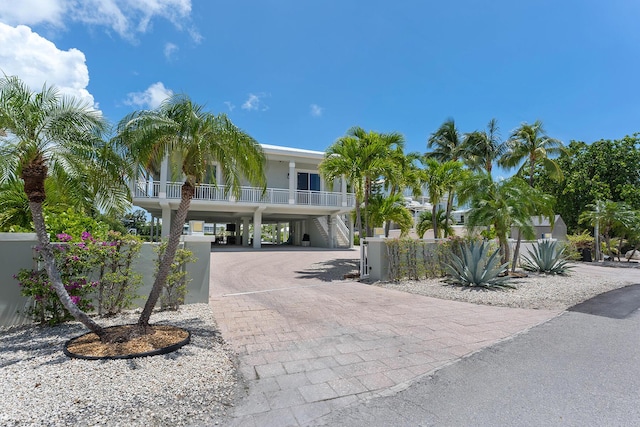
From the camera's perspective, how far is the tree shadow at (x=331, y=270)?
455 inches

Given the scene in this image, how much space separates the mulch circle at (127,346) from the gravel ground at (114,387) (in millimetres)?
82

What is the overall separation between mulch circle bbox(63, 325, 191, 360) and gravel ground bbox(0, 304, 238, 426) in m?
0.08

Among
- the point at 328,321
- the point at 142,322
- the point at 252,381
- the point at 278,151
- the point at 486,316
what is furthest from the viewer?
the point at 278,151

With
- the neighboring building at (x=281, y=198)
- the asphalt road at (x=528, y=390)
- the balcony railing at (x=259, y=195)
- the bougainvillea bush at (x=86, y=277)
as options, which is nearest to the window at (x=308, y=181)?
the neighboring building at (x=281, y=198)

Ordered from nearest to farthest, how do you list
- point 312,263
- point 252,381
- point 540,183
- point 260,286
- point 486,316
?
point 252,381, point 486,316, point 260,286, point 312,263, point 540,183

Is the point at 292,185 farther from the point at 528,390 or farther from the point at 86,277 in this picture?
the point at 528,390

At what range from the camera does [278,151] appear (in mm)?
20953

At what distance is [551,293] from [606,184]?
76.1ft

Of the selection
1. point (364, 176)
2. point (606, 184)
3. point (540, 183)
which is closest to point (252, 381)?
point (364, 176)

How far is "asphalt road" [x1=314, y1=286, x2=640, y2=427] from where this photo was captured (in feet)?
9.43

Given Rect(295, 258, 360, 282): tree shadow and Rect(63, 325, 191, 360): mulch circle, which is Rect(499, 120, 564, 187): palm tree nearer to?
Rect(295, 258, 360, 282): tree shadow

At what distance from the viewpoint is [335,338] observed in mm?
5031

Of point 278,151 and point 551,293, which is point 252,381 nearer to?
point 551,293

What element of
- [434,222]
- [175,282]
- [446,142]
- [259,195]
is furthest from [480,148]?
[175,282]
